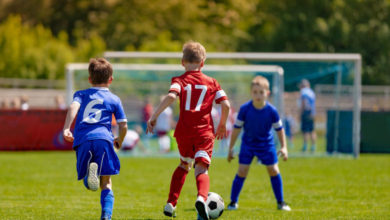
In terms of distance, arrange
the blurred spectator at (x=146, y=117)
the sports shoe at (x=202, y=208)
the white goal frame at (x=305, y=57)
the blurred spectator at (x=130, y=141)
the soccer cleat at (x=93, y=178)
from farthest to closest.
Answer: the blurred spectator at (x=146, y=117) → the blurred spectator at (x=130, y=141) → the white goal frame at (x=305, y=57) → the sports shoe at (x=202, y=208) → the soccer cleat at (x=93, y=178)

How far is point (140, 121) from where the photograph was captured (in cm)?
1895

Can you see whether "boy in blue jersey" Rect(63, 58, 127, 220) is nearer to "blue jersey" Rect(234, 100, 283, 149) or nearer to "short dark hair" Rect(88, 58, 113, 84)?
"short dark hair" Rect(88, 58, 113, 84)

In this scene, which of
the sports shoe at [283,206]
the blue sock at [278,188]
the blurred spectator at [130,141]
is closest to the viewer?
the sports shoe at [283,206]

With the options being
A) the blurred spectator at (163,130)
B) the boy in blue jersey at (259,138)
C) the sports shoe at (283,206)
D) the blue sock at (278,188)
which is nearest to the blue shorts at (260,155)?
the boy in blue jersey at (259,138)

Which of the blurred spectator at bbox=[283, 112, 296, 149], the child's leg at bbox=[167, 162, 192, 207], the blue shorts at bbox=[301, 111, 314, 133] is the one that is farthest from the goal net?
the child's leg at bbox=[167, 162, 192, 207]

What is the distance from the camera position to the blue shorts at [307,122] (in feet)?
57.4

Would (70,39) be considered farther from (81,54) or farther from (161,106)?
(161,106)

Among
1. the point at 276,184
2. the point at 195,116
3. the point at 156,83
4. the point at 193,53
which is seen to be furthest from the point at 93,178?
the point at 156,83

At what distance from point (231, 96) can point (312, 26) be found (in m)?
18.1

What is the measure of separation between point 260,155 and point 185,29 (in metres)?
33.8

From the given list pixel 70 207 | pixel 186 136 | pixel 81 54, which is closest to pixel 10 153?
pixel 70 207

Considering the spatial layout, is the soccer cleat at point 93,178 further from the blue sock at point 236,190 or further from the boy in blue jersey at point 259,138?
the blue sock at point 236,190

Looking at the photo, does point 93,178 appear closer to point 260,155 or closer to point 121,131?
point 121,131

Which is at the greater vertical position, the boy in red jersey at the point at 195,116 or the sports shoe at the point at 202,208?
the boy in red jersey at the point at 195,116
